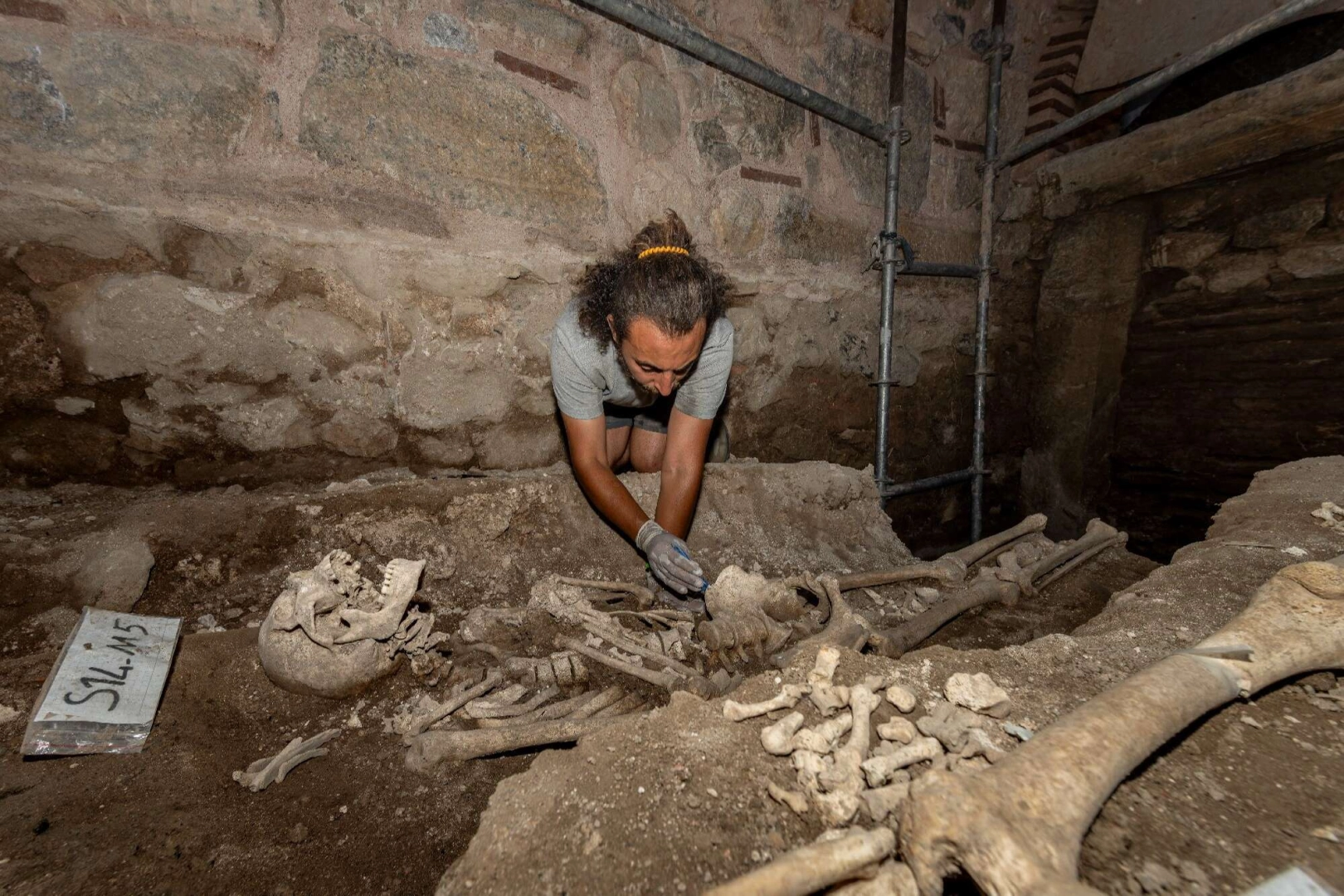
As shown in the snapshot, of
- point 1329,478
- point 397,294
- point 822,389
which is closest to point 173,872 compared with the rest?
point 397,294

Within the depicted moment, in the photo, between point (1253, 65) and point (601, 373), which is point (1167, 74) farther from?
point (601, 373)

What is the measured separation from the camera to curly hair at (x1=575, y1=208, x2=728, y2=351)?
1.79 meters

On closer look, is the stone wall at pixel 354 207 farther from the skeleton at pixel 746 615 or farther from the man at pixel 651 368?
the skeleton at pixel 746 615

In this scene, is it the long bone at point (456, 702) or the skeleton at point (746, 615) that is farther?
the skeleton at point (746, 615)

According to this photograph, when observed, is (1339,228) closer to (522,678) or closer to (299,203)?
(522,678)

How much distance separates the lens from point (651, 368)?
1887mm

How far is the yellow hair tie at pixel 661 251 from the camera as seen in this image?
6.38ft

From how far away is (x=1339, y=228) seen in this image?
2.78 meters

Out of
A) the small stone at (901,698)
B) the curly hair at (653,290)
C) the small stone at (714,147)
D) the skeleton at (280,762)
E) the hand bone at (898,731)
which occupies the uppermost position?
the small stone at (714,147)

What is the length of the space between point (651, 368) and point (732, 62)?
1.55 meters

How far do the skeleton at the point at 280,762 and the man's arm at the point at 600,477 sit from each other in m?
1.13

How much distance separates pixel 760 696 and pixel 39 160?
2.33 m

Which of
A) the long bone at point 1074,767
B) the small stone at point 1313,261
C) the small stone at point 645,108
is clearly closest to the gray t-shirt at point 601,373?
the small stone at point 645,108

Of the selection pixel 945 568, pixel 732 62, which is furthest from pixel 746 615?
pixel 732 62
